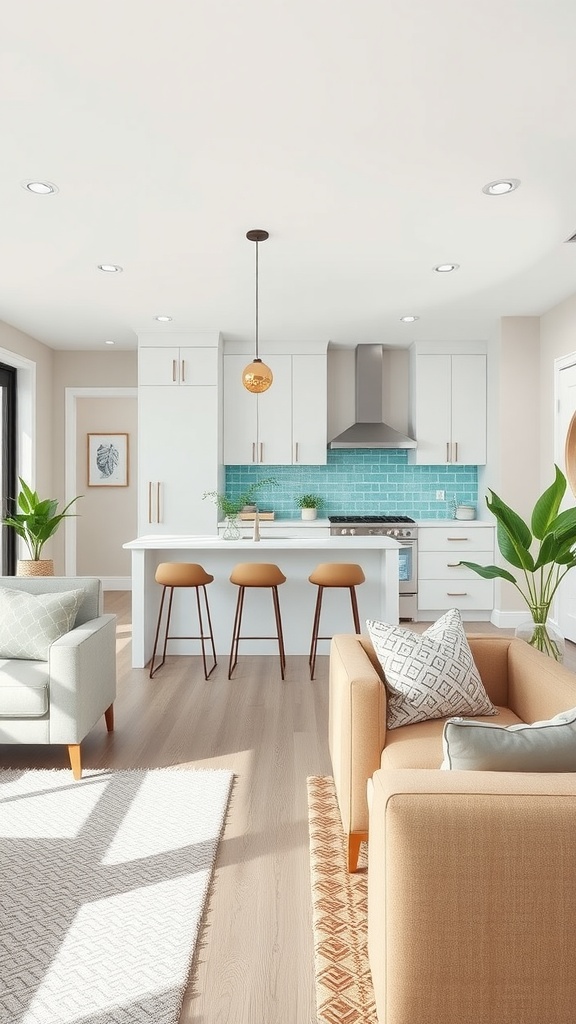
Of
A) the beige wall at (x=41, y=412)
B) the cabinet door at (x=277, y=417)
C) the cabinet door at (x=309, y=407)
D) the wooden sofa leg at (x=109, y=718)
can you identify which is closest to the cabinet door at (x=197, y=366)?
the cabinet door at (x=277, y=417)

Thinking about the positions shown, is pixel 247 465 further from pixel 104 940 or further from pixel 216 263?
pixel 104 940

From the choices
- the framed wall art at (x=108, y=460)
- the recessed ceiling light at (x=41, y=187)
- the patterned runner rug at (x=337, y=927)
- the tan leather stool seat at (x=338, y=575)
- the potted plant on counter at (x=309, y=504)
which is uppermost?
the recessed ceiling light at (x=41, y=187)

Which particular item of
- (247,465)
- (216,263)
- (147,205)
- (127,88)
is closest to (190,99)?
(127,88)

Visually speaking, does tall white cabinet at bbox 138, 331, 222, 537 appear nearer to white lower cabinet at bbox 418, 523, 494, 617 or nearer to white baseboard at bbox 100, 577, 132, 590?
white lower cabinet at bbox 418, 523, 494, 617

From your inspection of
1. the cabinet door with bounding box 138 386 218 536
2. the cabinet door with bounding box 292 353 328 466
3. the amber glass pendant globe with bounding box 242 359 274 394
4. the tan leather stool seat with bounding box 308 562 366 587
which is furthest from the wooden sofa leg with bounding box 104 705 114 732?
the cabinet door with bounding box 292 353 328 466

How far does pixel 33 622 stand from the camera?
3.17 metres

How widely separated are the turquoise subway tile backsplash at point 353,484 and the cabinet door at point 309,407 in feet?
1.31

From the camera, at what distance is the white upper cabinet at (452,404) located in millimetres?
6785

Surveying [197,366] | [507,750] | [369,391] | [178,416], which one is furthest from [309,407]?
[507,750]

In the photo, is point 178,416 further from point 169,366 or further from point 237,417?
point 237,417

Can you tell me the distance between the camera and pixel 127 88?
8.38ft

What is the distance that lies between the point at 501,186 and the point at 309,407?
365 cm

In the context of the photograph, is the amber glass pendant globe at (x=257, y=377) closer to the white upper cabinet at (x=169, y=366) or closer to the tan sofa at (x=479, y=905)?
the white upper cabinet at (x=169, y=366)

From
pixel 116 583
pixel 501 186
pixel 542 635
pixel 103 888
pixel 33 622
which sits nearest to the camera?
pixel 103 888
